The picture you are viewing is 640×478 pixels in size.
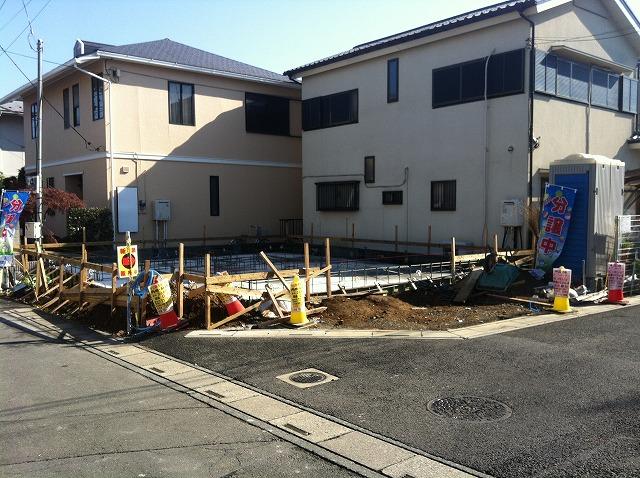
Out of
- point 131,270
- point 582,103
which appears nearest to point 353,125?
point 582,103

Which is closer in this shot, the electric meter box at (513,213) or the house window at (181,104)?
the electric meter box at (513,213)

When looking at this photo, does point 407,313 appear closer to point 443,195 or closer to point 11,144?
point 443,195

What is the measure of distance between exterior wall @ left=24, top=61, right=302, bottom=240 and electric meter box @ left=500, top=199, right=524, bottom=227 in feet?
37.3

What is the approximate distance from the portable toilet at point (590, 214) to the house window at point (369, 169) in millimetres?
7443

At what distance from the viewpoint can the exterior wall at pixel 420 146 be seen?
615 inches

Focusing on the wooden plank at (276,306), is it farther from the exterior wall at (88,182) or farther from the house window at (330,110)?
the exterior wall at (88,182)

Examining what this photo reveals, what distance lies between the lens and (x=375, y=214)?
19516 mm

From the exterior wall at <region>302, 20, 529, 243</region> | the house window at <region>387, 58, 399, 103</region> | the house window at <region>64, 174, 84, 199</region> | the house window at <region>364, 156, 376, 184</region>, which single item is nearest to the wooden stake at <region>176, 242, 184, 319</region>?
the exterior wall at <region>302, 20, 529, 243</region>

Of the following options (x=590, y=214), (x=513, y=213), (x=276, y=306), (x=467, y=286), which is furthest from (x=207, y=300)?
(x=513, y=213)

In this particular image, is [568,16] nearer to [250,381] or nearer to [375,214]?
[375,214]

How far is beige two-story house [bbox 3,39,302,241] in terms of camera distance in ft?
65.4

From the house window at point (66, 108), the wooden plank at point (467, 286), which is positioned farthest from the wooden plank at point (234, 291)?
the house window at point (66, 108)

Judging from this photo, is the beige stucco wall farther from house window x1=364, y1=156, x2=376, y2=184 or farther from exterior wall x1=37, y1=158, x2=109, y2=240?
house window x1=364, y1=156, x2=376, y2=184

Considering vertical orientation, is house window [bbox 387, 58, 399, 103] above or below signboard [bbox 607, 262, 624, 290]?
above
